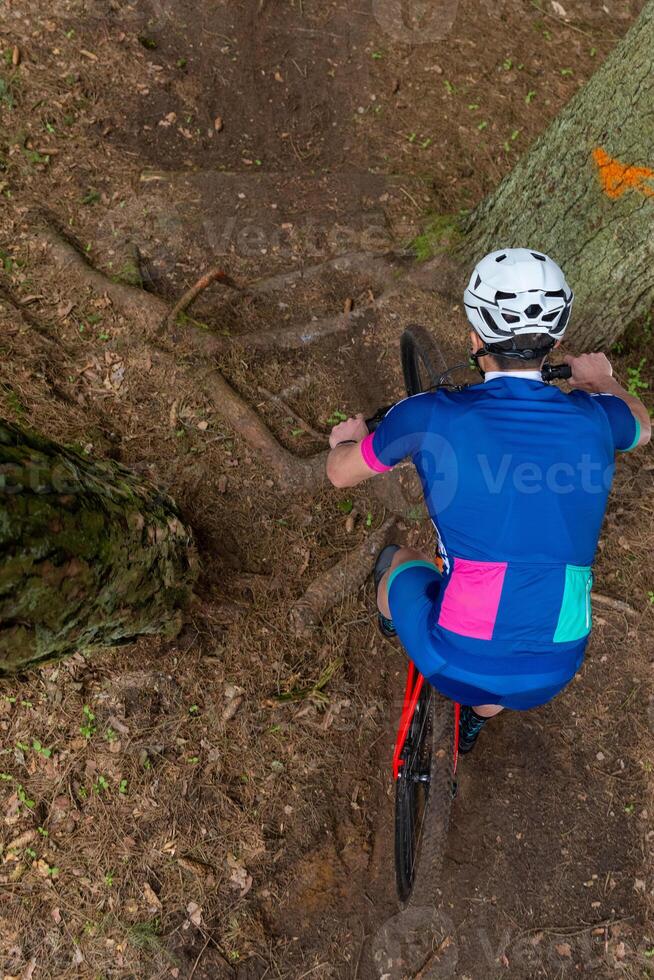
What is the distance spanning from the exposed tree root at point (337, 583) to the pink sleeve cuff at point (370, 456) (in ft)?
4.29

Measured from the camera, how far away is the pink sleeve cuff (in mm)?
2699

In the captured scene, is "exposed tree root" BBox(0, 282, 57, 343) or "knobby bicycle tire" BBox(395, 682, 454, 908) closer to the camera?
"knobby bicycle tire" BBox(395, 682, 454, 908)

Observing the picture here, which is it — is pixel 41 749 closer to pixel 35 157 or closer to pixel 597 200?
pixel 35 157

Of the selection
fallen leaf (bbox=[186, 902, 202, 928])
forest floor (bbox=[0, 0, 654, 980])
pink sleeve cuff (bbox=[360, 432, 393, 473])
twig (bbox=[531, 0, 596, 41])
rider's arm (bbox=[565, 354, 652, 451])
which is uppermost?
twig (bbox=[531, 0, 596, 41])

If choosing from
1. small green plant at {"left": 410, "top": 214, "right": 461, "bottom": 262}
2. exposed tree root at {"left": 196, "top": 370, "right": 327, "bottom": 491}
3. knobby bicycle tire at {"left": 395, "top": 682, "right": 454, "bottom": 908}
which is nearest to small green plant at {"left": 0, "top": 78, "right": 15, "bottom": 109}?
exposed tree root at {"left": 196, "top": 370, "right": 327, "bottom": 491}

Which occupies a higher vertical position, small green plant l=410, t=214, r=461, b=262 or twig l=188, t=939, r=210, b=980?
small green plant l=410, t=214, r=461, b=262

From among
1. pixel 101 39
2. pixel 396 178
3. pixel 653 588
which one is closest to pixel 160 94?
pixel 101 39

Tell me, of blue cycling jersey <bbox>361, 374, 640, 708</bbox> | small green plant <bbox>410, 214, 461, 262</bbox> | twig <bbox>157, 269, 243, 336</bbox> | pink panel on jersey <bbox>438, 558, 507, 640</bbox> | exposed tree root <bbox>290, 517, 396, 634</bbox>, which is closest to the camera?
blue cycling jersey <bbox>361, 374, 640, 708</bbox>

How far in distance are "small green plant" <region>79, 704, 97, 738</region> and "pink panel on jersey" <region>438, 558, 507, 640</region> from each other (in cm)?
209

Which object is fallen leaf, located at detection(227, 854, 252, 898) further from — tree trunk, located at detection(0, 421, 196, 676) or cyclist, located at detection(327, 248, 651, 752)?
cyclist, located at detection(327, 248, 651, 752)

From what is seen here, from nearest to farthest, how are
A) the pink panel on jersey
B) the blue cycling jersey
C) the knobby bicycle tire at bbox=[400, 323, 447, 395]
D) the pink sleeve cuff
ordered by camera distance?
the blue cycling jersey < the pink panel on jersey < the pink sleeve cuff < the knobby bicycle tire at bbox=[400, 323, 447, 395]

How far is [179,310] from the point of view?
13.8ft

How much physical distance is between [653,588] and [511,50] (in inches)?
211

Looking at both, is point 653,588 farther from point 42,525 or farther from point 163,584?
point 42,525
